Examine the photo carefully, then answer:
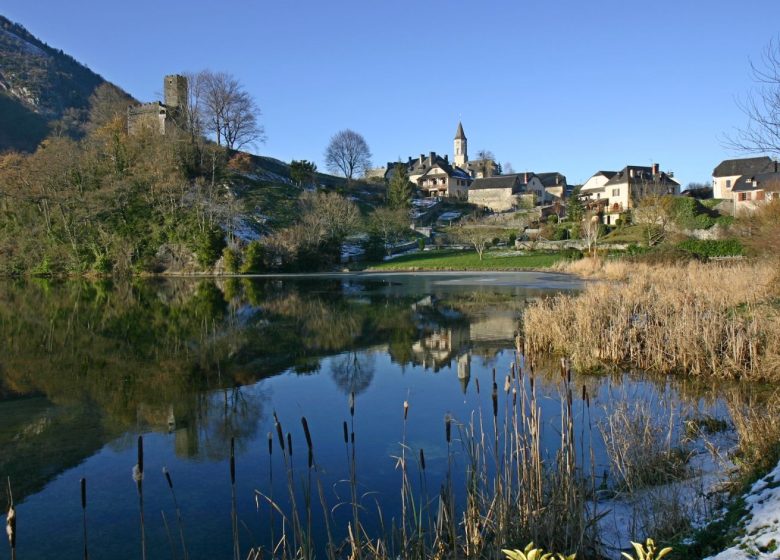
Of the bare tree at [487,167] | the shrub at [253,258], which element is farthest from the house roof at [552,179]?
the shrub at [253,258]

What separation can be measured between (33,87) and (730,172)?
126m

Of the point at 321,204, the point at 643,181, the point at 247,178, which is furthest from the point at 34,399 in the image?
the point at 643,181

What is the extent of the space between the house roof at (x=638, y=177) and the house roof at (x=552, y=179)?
974 inches

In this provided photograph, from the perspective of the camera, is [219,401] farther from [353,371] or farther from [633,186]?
[633,186]

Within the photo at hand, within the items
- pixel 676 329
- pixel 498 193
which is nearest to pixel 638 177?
pixel 498 193

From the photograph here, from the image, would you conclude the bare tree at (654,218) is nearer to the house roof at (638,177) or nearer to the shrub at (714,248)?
the shrub at (714,248)

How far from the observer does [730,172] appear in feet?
224

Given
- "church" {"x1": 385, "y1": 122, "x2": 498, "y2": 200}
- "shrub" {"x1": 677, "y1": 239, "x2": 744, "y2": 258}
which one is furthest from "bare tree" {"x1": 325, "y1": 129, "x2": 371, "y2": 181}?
"shrub" {"x1": 677, "y1": 239, "x2": 744, "y2": 258}

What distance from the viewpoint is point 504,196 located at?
8638cm

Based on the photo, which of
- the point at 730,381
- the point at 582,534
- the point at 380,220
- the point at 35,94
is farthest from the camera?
the point at 35,94

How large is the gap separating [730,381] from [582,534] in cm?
813

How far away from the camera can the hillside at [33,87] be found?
331ft

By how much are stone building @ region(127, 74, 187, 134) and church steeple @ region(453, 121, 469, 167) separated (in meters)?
64.2

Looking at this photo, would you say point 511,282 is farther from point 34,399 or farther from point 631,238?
point 34,399
